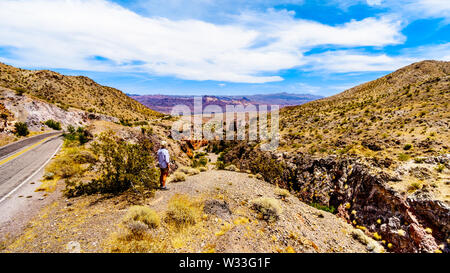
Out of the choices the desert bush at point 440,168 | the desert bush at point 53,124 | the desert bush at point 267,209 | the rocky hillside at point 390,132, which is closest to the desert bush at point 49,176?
the desert bush at point 267,209

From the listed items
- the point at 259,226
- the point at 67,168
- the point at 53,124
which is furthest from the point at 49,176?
the point at 53,124

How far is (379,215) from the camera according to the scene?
27.3 feet

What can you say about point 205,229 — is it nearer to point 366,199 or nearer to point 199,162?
point 366,199

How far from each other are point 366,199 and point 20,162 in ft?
76.2

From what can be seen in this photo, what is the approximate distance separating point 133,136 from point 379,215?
23041 millimetres

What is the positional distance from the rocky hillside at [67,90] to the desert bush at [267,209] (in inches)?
1955

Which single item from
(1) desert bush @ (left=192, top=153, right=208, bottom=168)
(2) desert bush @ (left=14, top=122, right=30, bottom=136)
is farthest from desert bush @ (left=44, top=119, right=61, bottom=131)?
(1) desert bush @ (left=192, top=153, right=208, bottom=168)

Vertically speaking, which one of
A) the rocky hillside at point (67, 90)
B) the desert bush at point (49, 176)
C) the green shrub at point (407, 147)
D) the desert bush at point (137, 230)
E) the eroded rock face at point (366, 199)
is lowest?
the eroded rock face at point (366, 199)

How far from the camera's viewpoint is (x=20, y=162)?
14.2 metres

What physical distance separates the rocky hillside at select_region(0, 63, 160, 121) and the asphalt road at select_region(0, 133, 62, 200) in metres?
27.2

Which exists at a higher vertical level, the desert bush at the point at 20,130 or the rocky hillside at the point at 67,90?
the rocky hillside at the point at 67,90

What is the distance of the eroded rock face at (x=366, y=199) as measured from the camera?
674cm

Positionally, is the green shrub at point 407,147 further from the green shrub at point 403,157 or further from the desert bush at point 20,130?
the desert bush at point 20,130
